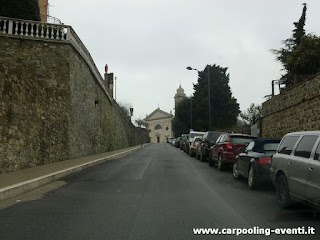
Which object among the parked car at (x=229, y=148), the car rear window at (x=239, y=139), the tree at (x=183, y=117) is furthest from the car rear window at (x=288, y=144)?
the tree at (x=183, y=117)

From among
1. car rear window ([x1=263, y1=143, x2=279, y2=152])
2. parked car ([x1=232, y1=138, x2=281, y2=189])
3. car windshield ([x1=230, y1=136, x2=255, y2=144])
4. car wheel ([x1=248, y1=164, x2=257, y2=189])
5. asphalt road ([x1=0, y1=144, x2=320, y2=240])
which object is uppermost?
car windshield ([x1=230, y1=136, x2=255, y2=144])

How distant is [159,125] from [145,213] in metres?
123

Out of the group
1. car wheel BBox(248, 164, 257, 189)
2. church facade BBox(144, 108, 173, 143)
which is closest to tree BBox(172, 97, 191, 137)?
church facade BBox(144, 108, 173, 143)

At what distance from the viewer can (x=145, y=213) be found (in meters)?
5.92

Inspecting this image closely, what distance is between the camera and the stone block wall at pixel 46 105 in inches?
446

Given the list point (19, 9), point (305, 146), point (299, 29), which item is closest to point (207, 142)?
point (305, 146)

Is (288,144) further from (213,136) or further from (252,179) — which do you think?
(213,136)

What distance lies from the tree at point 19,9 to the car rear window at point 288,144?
17575 millimetres

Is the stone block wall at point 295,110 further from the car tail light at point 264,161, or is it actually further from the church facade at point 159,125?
the church facade at point 159,125

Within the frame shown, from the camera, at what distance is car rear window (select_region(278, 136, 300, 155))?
21.1ft

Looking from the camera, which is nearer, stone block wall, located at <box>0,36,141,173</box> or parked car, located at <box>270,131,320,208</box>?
parked car, located at <box>270,131,320,208</box>

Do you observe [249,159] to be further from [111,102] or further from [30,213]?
[111,102]

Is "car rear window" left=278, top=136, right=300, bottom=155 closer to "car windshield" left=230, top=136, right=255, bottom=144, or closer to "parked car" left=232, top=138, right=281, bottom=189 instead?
"parked car" left=232, top=138, right=281, bottom=189

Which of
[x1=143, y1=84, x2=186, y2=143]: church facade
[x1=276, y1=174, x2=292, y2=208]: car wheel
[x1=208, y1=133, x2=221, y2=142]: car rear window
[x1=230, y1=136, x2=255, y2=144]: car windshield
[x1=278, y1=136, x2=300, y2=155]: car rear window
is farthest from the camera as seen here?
[x1=143, y1=84, x2=186, y2=143]: church facade
